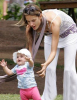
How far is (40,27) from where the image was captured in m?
4.84

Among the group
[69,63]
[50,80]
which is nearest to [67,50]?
[69,63]

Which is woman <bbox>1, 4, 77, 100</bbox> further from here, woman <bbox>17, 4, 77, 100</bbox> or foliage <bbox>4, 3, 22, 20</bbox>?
foliage <bbox>4, 3, 22, 20</bbox>

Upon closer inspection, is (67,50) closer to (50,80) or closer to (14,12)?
(50,80)

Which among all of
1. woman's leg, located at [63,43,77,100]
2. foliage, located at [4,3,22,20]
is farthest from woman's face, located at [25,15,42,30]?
foliage, located at [4,3,22,20]

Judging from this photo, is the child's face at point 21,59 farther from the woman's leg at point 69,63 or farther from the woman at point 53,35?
the woman's leg at point 69,63

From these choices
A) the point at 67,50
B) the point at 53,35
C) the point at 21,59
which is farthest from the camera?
the point at 67,50

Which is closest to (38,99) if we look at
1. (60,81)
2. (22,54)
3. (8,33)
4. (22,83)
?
(22,83)

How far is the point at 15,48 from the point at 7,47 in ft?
0.97

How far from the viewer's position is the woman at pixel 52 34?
4680 mm

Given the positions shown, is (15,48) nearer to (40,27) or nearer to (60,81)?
(60,81)

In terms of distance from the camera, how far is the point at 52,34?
4.82 m

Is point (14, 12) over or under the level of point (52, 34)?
under

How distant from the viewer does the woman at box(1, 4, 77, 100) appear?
4.68 m

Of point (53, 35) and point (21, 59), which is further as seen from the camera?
point (53, 35)
